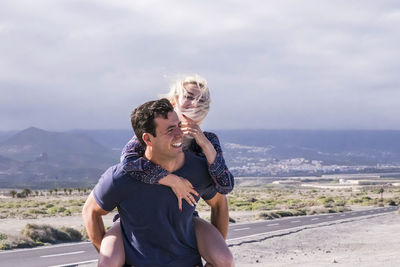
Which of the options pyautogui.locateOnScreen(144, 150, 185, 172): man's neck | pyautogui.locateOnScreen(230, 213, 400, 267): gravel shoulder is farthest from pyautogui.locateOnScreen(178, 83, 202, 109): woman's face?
pyautogui.locateOnScreen(230, 213, 400, 267): gravel shoulder

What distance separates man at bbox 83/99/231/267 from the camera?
4047mm

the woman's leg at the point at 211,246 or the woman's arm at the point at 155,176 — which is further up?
the woman's arm at the point at 155,176

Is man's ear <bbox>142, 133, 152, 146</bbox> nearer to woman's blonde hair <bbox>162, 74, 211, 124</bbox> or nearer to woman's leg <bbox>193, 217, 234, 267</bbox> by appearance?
woman's blonde hair <bbox>162, 74, 211, 124</bbox>

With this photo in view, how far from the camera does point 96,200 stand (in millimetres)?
4227

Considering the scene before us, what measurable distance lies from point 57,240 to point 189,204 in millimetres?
18798

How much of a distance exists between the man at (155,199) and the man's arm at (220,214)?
0.63 feet

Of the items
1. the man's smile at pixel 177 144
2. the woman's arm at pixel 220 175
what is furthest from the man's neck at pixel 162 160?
the woman's arm at pixel 220 175

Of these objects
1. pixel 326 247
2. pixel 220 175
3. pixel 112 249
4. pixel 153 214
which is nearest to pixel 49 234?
pixel 326 247

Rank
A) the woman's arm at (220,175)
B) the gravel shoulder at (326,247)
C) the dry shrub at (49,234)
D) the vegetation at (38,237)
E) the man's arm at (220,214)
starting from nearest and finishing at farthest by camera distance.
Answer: the woman's arm at (220,175)
the man's arm at (220,214)
the gravel shoulder at (326,247)
the vegetation at (38,237)
the dry shrub at (49,234)

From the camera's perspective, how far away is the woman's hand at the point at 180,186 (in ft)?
13.4

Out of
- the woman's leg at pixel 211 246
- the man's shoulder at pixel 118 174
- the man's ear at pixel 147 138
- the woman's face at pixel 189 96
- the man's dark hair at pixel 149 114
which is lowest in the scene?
the woman's leg at pixel 211 246

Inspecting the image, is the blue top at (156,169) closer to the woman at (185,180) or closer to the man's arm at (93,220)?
the woman at (185,180)

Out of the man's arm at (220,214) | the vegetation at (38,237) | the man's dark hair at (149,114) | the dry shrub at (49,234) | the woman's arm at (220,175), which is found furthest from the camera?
the dry shrub at (49,234)

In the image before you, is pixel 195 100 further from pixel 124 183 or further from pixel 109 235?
pixel 109 235
